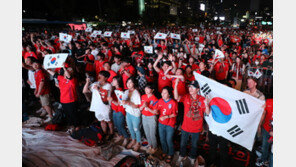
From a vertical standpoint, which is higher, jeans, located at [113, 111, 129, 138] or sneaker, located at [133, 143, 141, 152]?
jeans, located at [113, 111, 129, 138]

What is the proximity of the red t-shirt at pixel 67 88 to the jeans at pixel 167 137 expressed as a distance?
2643 millimetres

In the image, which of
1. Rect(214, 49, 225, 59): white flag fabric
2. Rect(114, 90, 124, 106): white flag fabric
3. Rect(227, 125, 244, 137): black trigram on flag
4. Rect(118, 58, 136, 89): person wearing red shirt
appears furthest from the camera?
Rect(214, 49, 225, 59): white flag fabric

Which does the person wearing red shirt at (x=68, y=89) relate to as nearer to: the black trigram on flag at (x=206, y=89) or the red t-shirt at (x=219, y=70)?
the black trigram on flag at (x=206, y=89)

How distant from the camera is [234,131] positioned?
311cm

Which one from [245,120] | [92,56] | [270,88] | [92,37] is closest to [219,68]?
[270,88]

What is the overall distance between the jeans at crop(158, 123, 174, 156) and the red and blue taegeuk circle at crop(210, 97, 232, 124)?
1.01 meters

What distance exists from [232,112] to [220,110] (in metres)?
0.21

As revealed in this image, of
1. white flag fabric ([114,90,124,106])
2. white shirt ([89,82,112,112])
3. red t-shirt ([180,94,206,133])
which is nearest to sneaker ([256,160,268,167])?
red t-shirt ([180,94,206,133])

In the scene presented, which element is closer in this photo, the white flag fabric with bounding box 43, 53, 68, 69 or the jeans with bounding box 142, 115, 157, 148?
the jeans with bounding box 142, 115, 157, 148

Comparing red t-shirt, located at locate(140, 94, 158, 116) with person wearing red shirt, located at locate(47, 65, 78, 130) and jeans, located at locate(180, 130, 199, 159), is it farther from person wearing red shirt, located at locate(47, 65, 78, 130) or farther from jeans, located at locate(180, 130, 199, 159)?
person wearing red shirt, located at locate(47, 65, 78, 130)

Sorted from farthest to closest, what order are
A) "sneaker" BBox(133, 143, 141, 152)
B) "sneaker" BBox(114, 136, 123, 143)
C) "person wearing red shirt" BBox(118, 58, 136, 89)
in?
"person wearing red shirt" BBox(118, 58, 136, 89) → "sneaker" BBox(114, 136, 123, 143) → "sneaker" BBox(133, 143, 141, 152)

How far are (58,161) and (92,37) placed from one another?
39.0 feet

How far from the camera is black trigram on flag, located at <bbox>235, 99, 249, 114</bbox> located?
2.93 m

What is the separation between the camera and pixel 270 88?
5258 millimetres
